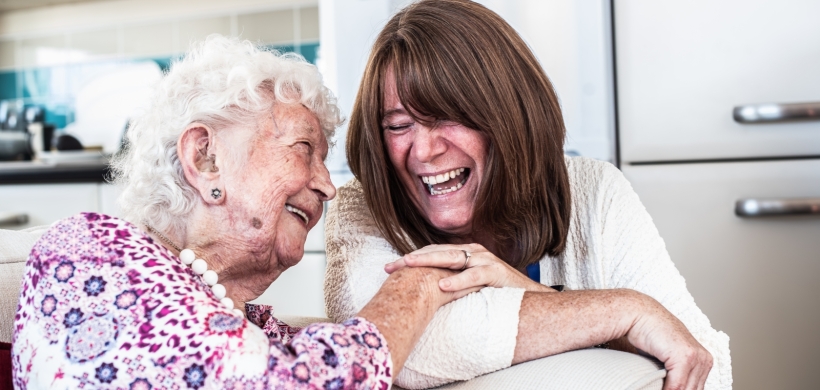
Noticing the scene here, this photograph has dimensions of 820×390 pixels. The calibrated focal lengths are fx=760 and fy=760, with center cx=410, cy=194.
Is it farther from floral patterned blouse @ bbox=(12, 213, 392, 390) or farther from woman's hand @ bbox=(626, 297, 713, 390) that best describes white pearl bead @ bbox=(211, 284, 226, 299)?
woman's hand @ bbox=(626, 297, 713, 390)

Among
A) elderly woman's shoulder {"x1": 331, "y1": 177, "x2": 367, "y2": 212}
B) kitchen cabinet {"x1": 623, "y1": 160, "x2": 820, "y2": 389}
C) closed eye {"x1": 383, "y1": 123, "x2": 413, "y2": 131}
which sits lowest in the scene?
kitchen cabinet {"x1": 623, "y1": 160, "x2": 820, "y2": 389}

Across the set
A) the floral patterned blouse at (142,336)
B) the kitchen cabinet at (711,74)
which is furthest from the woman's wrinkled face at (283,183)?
the kitchen cabinet at (711,74)

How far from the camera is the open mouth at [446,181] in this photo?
1209mm

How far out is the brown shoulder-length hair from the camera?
1.13 metres

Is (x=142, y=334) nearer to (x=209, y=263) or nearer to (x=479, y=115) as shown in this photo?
(x=209, y=263)

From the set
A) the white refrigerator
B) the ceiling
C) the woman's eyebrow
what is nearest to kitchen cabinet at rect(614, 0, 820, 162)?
the white refrigerator

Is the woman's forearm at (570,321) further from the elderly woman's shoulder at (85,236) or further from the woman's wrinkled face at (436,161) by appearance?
the elderly woman's shoulder at (85,236)

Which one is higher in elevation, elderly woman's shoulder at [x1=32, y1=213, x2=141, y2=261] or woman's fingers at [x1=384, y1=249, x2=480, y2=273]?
elderly woman's shoulder at [x1=32, y1=213, x2=141, y2=261]

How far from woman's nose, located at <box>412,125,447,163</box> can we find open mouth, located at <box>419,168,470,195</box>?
1.9 inches

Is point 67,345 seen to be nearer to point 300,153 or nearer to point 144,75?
point 300,153

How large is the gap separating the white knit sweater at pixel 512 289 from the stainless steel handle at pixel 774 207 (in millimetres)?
582

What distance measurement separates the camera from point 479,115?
115 centimetres

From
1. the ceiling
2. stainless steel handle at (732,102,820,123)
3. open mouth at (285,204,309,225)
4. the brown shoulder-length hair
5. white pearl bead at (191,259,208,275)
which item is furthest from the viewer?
the ceiling

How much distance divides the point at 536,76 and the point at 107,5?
304 cm
